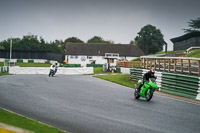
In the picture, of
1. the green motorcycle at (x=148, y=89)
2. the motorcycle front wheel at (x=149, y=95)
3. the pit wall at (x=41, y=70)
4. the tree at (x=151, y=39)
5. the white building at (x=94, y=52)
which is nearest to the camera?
the green motorcycle at (x=148, y=89)

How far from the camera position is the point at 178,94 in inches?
673

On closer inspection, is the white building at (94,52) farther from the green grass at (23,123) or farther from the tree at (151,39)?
the green grass at (23,123)

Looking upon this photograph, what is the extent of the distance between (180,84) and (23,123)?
11528 millimetres

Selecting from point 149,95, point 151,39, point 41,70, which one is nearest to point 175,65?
point 149,95

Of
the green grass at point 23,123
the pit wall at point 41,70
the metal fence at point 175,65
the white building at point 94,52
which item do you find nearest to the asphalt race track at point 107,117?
the green grass at point 23,123

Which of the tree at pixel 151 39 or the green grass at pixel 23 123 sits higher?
the tree at pixel 151 39

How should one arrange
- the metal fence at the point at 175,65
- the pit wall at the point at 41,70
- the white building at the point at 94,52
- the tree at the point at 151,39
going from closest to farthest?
the metal fence at the point at 175,65 < the pit wall at the point at 41,70 < the white building at the point at 94,52 < the tree at the point at 151,39

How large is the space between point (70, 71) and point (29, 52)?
39285 millimetres

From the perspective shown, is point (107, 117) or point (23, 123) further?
point (107, 117)

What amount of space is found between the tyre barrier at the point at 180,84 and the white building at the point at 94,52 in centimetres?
6353

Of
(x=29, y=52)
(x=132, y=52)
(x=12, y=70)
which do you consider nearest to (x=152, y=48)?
(x=132, y=52)

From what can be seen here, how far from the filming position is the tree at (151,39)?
9850 centimetres

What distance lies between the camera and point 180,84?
17078 mm

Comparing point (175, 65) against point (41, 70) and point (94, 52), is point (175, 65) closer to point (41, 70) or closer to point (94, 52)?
point (41, 70)
